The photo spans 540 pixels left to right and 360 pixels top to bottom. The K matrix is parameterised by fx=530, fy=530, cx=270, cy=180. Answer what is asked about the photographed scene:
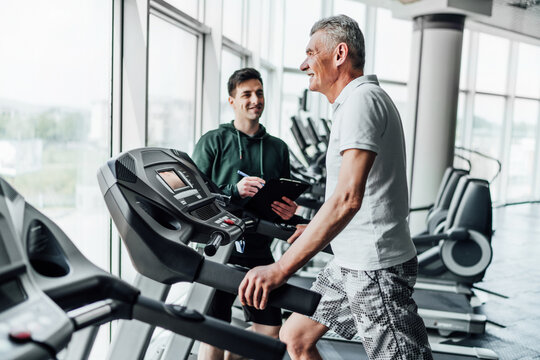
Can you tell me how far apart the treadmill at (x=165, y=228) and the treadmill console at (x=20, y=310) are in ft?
1.31

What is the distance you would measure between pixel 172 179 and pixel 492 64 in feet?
31.8

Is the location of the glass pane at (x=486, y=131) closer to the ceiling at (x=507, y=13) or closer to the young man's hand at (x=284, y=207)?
the ceiling at (x=507, y=13)

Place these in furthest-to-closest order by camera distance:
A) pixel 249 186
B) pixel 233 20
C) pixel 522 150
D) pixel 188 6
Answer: pixel 522 150, pixel 233 20, pixel 188 6, pixel 249 186

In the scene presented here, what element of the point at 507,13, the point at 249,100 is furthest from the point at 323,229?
the point at 507,13

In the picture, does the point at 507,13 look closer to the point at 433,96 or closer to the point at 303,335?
the point at 433,96

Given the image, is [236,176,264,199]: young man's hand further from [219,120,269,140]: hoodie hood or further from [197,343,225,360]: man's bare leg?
[197,343,225,360]: man's bare leg

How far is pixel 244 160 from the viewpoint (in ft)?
7.84

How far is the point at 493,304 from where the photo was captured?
425cm

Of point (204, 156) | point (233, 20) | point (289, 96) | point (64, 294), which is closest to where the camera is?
point (64, 294)

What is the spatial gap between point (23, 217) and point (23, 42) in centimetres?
130

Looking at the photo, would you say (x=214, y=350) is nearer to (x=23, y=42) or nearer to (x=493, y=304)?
(x=23, y=42)

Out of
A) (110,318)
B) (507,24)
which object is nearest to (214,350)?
(110,318)

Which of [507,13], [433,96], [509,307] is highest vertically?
[507,13]

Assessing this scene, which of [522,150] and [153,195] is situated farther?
[522,150]
